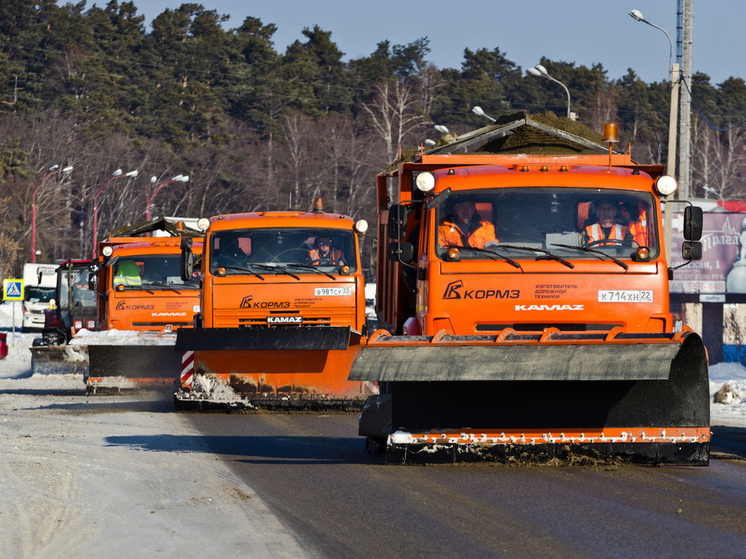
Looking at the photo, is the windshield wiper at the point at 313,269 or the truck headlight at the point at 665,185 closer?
the truck headlight at the point at 665,185

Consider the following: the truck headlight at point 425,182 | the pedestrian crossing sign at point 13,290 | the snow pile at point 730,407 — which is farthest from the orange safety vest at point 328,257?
the pedestrian crossing sign at point 13,290

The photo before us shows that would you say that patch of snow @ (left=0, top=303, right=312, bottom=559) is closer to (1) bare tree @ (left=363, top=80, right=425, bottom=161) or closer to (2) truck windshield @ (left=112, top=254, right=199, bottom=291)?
(2) truck windshield @ (left=112, top=254, right=199, bottom=291)

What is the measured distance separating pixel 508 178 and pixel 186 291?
1006cm

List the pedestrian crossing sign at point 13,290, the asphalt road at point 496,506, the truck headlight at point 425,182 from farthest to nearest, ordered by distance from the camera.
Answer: the pedestrian crossing sign at point 13,290, the truck headlight at point 425,182, the asphalt road at point 496,506

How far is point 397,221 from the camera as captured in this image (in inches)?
400

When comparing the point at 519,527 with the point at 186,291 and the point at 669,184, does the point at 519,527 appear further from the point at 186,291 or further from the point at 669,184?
the point at 186,291

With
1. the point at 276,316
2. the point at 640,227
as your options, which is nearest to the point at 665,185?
the point at 640,227

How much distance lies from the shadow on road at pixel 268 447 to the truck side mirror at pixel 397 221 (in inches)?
77.3

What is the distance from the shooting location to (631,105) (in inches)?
3639

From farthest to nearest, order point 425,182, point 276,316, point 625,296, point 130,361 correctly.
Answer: point 130,361
point 276,316
point 425,182
point 625,296

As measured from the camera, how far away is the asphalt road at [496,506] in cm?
631

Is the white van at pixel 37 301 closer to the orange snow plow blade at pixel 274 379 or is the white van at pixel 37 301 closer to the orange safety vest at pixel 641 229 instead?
the orange snow plow blade at pixel 274 379

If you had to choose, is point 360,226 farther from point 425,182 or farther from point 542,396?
point 542,396

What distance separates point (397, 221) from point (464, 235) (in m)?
0.86
